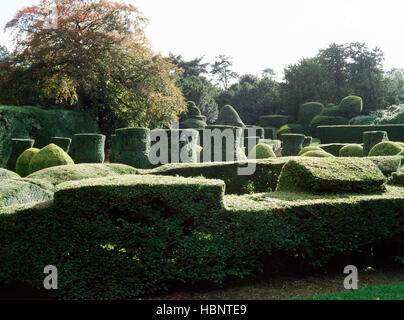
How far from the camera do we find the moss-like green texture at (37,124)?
48.9 ft

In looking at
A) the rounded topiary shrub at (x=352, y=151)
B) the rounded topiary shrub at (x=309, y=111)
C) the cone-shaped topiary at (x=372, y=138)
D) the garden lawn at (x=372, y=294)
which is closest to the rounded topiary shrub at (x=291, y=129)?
the rounded topiary shrub at (x=309, y=111)

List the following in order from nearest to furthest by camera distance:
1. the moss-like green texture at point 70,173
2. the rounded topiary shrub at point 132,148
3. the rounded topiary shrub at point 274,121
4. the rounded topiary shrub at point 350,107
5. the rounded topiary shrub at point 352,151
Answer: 1. the moss-like green texture at point 70,173
2. the rounded topiary shrub at point 132,148
3. the rounded topiary shrub at point 352,151
4. the rounded topiary shrub at point 350,107
5. the rounded topiary shrub at point 274,121

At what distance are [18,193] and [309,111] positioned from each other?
35.6 m

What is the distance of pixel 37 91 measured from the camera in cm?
1980

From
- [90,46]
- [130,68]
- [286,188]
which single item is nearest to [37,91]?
[90,46]

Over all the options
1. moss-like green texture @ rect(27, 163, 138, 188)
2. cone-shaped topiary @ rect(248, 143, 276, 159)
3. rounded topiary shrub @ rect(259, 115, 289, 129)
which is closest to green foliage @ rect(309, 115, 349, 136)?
rounded topiary shrub @ rect(259, 115, 289, 129)

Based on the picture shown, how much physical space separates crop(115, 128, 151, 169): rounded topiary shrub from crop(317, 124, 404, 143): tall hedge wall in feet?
63.3

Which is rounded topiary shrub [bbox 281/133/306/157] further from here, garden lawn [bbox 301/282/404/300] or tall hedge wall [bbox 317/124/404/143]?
garden lawn [bbox 301/282/404/300]

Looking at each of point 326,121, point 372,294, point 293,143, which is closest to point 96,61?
point 293,143

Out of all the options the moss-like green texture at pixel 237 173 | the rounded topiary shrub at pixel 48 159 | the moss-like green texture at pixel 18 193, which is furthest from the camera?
the rounded topiary shrub at pixel 48 159

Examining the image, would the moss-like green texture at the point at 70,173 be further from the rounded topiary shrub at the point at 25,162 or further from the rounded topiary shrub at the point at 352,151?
the rounded topiary shrub at the point at 352,151

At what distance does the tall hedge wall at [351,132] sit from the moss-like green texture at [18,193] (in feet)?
78.5
